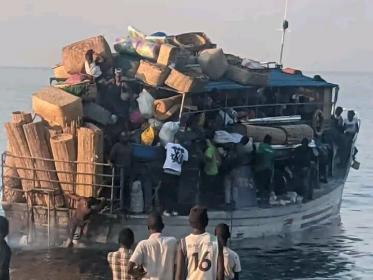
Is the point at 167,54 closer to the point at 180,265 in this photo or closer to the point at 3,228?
the point at 3,228

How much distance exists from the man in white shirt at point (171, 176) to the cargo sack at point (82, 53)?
2535mm

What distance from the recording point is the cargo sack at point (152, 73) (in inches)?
671

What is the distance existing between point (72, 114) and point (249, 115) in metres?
4.35

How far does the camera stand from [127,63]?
18.0 m

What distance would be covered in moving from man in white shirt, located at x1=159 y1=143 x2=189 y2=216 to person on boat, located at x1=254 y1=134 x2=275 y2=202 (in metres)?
1.94

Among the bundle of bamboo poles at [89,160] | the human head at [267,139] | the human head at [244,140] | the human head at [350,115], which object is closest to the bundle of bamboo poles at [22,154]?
the bundle of bamboo poles at [89,160]

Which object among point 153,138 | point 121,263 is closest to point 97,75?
point 153,138

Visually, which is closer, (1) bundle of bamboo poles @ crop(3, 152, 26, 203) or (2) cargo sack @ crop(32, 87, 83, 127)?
(2) cargo sack @ crop(32, 87, 83, 127)

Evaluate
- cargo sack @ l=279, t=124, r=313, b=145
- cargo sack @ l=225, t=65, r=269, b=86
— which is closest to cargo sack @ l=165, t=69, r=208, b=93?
cargo sack @ l=225, t=65, r=269, b=86

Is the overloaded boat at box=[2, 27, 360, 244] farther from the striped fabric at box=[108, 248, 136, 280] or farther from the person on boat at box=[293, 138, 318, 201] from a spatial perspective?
the striped fabric at box=[108, 248, 136, 280]

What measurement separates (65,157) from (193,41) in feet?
17.6

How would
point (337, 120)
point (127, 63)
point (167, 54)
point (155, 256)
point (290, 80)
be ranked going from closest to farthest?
point (155, 256) < point (167, 54) < point (127, 63) < point (290, 80) < point (337, 120)

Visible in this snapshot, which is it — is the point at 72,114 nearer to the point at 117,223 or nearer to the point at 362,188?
the point at 117,223

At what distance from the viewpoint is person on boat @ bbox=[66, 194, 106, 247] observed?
615 inches
